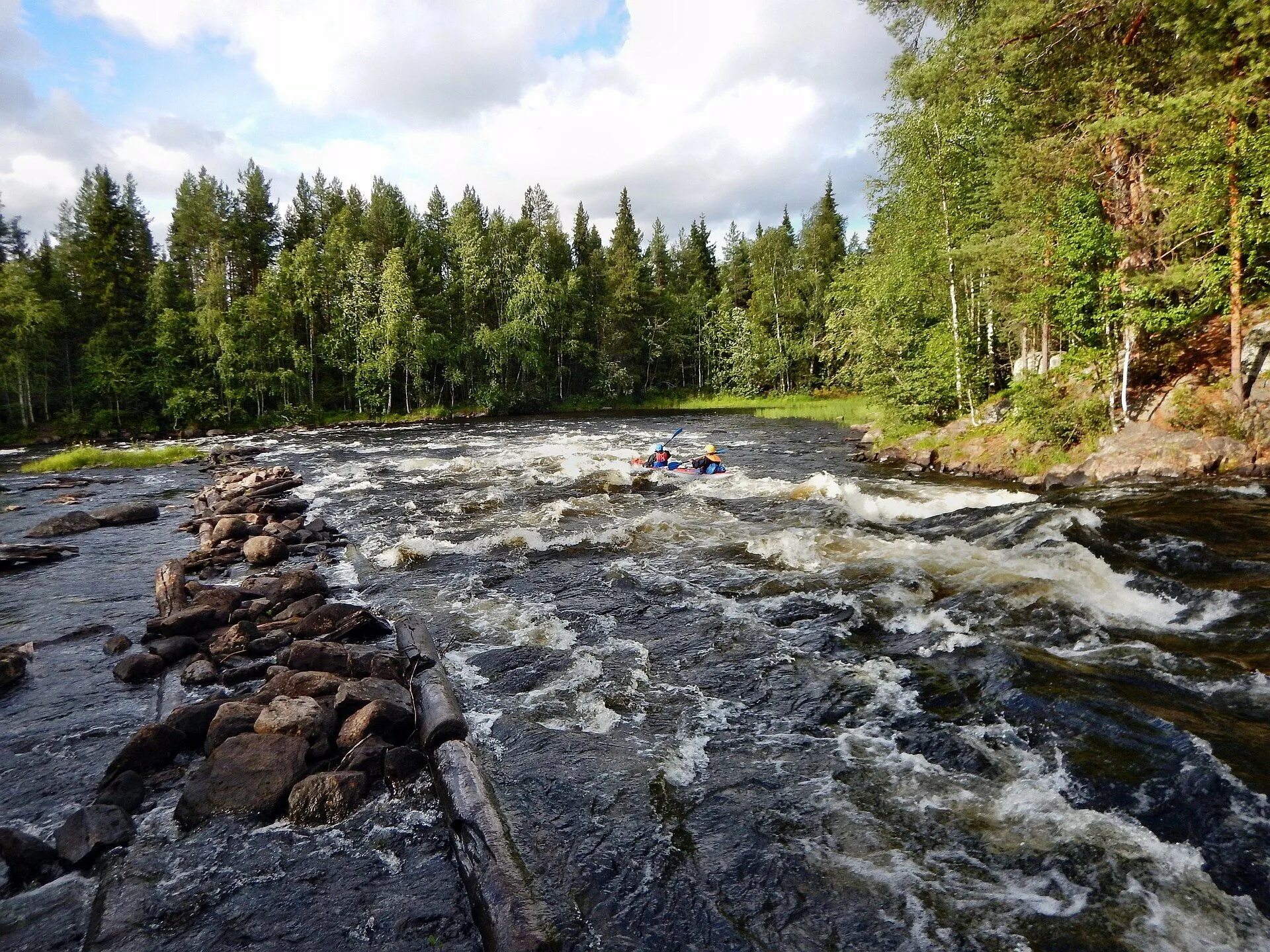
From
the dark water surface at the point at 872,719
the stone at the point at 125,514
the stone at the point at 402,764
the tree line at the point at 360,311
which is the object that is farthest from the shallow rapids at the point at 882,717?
the tree line at the point at 360,311

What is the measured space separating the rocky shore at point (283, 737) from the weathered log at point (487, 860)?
0.04ft

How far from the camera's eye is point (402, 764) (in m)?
6.04

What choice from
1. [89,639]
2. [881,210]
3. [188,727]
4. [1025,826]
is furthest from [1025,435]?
[89,639]

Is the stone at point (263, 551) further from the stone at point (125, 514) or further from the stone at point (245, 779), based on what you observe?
the stone at point (245, 779)

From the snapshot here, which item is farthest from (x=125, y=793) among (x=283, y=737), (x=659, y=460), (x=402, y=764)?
(x=659, y=460)

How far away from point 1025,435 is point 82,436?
54.4 m

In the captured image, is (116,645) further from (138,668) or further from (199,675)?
(199,675)

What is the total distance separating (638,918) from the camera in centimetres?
446

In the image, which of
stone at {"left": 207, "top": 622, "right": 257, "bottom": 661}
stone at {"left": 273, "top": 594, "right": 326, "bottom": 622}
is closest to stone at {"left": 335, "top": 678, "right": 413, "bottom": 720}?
stone at {"left": 207, "top": 622, "right": 257, "bottom": 661}

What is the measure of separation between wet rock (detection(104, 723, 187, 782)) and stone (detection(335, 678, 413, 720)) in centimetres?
153

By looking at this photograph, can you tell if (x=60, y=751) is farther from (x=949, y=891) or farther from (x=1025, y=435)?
(x=1025, y=435)

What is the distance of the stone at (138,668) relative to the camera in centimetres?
803

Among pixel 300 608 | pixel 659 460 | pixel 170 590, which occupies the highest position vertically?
pixel 659 460

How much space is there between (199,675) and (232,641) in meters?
0.86
